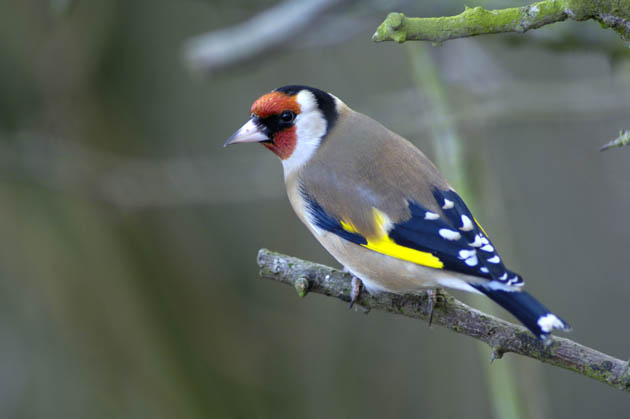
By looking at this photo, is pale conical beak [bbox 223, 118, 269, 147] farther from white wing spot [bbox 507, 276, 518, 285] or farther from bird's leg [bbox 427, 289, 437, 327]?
white wing spot [bbox 507, 276, 518, 285]

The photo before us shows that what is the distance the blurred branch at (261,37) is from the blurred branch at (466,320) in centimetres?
163

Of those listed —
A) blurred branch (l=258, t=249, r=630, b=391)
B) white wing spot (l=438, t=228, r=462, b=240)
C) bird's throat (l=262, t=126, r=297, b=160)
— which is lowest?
blurred branch (l=258, t=249, r=630, b=391)

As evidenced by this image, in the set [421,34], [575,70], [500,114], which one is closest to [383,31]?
[421,34]

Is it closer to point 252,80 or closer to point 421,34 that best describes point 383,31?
point 421,34

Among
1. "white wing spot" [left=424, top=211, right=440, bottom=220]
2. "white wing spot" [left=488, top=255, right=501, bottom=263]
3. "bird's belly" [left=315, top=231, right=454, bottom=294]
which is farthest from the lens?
"white wing spot" [left=424, top=211, right=440, bottom=220]

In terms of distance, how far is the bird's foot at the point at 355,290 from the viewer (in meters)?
2.65

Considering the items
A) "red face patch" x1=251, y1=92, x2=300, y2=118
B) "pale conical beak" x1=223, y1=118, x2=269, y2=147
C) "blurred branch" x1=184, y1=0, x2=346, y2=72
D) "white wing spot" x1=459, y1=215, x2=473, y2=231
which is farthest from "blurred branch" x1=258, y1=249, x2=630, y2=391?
"blurred branch" x1=184, y1=0, x2=346, y2=72

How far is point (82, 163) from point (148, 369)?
5.43ft

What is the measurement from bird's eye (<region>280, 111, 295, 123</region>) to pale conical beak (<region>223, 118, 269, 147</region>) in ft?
0.37

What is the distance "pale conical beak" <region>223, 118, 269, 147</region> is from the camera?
3.03m

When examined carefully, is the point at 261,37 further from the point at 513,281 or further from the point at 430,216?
the point at 513,281

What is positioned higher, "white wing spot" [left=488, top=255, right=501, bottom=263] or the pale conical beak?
the pale conical beak

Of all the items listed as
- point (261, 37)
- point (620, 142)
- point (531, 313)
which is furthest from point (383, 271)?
point (261, 37)

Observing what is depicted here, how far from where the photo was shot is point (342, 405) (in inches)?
233
